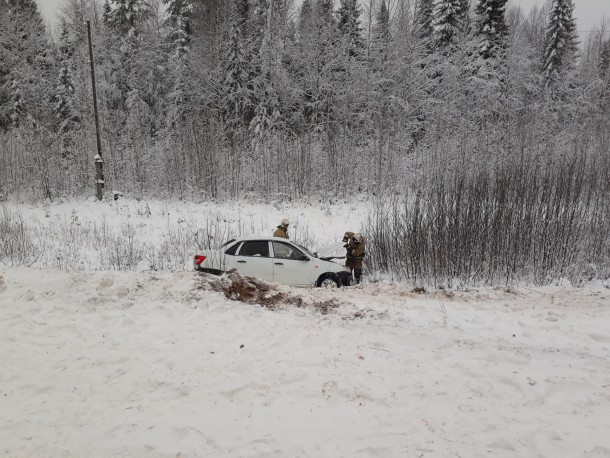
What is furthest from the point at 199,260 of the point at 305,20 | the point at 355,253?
the point at 305,20

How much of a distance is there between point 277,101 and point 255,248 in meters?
20.7

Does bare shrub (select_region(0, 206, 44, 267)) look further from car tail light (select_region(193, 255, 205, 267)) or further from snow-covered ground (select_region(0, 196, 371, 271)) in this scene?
car tail light (select_region(193, 255, 205, 267))

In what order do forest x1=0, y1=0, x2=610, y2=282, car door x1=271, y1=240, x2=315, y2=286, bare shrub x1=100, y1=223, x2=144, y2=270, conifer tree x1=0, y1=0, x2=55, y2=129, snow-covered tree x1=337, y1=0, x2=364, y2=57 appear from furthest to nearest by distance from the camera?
1. conifer tree x1=0, y1=0, x2=55, y2=129
2. snow-covered tree x1=337, y1=0, x2=364, y2=57
3. forest x1=0, y1=0, x2=610, y2=282
4. bare shrub x1=100, y1=223, x2=144, y2=270
5. car door x1=271, y1=240, x2=315, y2=286

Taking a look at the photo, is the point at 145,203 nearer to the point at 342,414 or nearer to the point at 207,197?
the point at 207,197

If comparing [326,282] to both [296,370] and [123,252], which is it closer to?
[296,370]

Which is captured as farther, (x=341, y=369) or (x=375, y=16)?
(x=375, y=16)

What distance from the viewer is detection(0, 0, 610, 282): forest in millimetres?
20938

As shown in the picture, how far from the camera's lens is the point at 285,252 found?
31.7 ft

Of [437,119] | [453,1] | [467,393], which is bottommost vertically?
[467,393]

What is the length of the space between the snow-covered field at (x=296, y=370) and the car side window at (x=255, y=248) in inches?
69.6

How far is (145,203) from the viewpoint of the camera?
61.8 feet

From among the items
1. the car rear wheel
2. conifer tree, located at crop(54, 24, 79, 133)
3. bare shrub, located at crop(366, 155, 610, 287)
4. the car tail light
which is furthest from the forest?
the car tail light

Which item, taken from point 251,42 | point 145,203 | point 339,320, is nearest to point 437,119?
point 251,42

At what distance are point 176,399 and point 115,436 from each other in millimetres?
792
